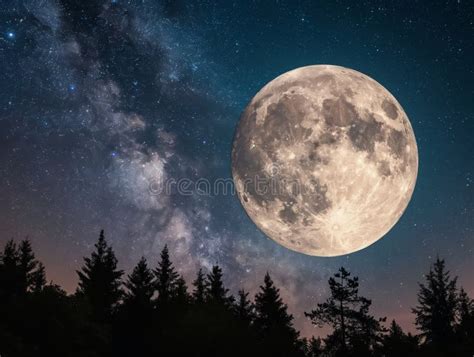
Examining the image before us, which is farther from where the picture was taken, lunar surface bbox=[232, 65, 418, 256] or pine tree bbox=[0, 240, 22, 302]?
pine tree bbox=[0, 240, 22, 302]

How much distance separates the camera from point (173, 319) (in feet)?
98.7

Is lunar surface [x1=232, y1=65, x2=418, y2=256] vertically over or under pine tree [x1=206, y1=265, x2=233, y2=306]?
under

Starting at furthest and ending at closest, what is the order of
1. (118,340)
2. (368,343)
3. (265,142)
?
1. (368,343)
2. (118,340)
3. (265,142)

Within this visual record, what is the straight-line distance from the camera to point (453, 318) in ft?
127

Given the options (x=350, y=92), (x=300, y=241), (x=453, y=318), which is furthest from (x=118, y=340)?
(x=453, y=318)

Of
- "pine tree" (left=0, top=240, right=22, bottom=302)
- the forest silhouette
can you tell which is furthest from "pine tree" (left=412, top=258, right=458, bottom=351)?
"pine tree" (left=0, top=240, right=22, bottom=302)

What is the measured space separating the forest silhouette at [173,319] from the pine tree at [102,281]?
0.33ft

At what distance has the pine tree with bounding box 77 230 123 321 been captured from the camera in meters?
36.2

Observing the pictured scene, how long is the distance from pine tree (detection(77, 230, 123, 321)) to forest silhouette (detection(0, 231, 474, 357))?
10 centimetres

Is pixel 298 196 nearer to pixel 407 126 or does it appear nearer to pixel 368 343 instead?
pixel 407 126

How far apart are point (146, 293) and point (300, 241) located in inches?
1183

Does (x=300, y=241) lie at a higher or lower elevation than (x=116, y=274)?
lower

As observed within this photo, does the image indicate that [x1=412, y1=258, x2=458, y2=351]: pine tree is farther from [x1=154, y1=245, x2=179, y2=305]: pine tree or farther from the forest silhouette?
[x1=154, y1=245, x2=179, y2=305]: pine tree

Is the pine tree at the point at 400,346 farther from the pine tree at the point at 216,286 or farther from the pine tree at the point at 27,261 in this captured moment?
the pine tree at the point at 27,261
